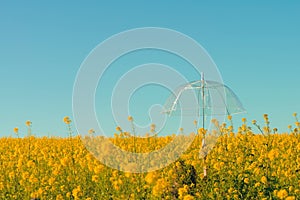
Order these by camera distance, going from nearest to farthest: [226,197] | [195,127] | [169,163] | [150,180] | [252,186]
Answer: [150,180]
[226,197]
[252,186]
[169,163]
[195,127]

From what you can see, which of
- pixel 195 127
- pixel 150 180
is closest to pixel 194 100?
pixel 195 127

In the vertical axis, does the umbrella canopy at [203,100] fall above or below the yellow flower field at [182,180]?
above

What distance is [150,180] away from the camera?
5.41 metres

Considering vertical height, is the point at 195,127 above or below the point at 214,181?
above

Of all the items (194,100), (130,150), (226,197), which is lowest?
(226,197)

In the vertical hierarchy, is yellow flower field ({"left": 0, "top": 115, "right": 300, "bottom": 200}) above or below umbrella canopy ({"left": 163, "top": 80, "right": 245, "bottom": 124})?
below

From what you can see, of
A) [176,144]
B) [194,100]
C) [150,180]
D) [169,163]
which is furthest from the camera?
[176,144]

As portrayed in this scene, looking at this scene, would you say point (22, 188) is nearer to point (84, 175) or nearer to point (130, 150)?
point (84, 175)

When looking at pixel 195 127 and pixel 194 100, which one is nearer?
pixel 194 100

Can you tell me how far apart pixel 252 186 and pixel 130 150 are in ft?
9.34

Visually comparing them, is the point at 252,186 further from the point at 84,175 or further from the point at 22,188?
the point at 22,188

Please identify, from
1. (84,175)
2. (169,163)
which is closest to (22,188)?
(84,175)

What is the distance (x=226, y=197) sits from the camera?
604 centimetres

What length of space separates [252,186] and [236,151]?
107cm
